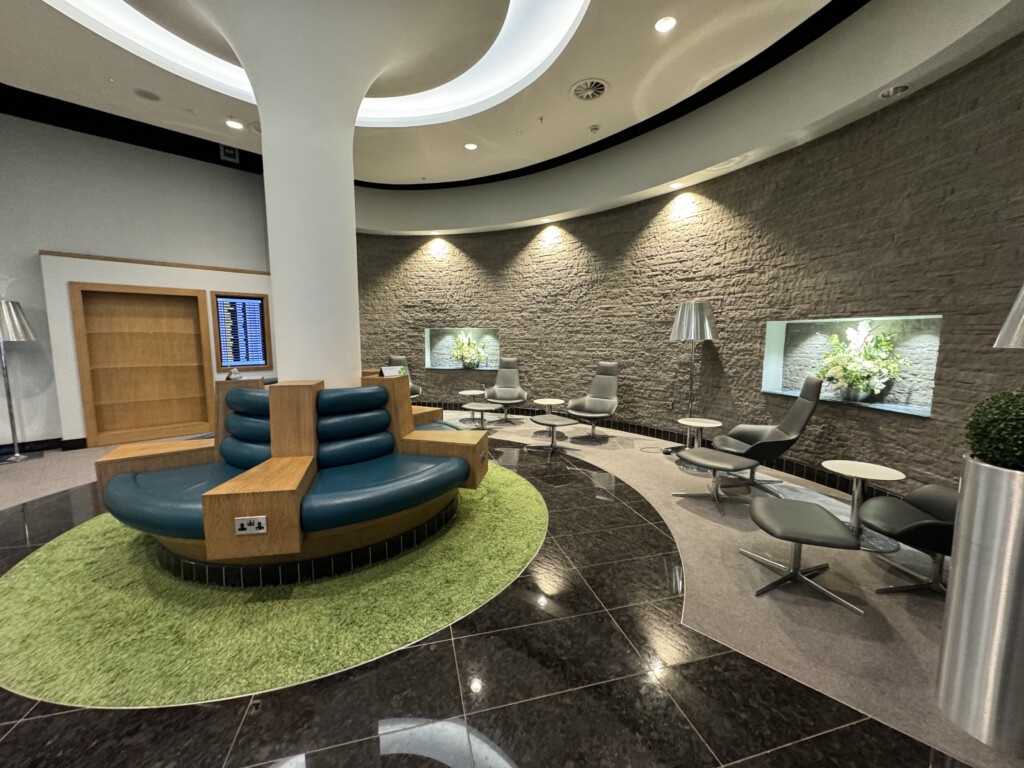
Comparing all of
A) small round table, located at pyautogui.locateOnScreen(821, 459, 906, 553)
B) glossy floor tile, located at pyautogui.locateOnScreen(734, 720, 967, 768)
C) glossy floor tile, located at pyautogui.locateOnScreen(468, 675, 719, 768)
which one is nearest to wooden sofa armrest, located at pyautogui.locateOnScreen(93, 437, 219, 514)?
glossy floor tile, located at pyautogui.locateOnScreen(468, 675, 719, 768)

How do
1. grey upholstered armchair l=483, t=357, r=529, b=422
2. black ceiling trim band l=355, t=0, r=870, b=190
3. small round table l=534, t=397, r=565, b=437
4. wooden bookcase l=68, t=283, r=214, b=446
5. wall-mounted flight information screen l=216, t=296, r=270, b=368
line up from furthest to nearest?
grey upholstered armchair l=483, t=357, r=529, b=422 → wall-mounted flight information screen l=216, t=296, r=270, b=368 → small round table l=534, t=397, r=565, b=437 → wooden bookcase l=68, t=283, r=214, b=446 → black ceiling trim band l=355, t=0, r=870, b=190

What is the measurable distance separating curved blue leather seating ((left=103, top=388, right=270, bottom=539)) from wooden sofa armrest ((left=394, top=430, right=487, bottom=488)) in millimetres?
986

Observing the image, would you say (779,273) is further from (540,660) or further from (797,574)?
(540,660)

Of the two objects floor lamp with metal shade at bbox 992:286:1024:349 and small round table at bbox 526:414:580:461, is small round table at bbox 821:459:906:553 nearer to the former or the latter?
floor lamp with metal shade at bbox 992:286:1024:349

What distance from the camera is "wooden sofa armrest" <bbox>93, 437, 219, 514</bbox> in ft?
8.75

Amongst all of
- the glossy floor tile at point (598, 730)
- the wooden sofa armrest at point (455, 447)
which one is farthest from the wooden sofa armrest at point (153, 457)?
the glossy floor tile at point (598, 730)

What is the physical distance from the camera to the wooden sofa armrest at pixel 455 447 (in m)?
3.02

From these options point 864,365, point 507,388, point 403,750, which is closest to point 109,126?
point 507,388

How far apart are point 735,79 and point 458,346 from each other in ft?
20.3

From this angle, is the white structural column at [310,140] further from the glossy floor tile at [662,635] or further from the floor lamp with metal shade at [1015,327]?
the floor lamp with metal shade at [1015,327]

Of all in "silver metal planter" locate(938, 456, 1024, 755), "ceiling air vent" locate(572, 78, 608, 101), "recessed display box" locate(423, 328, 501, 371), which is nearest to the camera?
"silver metal planter" locate(938, 456, 1024, 755)

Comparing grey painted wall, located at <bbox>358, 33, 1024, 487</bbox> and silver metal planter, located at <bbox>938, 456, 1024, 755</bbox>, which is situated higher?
grey painted wall, located at <bbox>358, 33, 1024, 487</bbox>

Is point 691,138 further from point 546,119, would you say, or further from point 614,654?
point 614,654

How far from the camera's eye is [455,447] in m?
3.03
